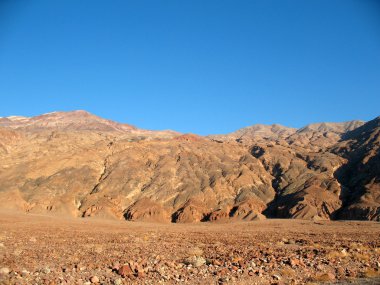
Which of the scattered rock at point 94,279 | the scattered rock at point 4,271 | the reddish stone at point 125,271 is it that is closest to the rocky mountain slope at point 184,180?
the scattered rock at point 4,271

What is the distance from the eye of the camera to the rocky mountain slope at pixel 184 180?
260 ft

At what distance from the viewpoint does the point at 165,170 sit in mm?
94750

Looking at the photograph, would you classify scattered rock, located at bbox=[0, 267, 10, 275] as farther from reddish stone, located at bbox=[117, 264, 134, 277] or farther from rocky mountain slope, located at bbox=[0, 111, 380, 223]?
rocky mountain slope, located at bbox=[0, 111, 380, 223]

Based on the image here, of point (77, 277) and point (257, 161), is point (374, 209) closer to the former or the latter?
point (257, 161)

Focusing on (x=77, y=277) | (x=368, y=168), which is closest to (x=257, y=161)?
(x=368, y=168)

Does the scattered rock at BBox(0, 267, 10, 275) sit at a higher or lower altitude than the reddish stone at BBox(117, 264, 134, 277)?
lower

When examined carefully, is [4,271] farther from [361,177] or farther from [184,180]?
[361,177]

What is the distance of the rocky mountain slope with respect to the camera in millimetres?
79250

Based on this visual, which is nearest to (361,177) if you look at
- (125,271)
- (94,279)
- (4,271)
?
(125,271)

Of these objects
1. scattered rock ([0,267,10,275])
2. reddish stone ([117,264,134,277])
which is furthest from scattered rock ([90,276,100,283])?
scattered rock ([0,267,10,275])

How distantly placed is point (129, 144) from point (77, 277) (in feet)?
318

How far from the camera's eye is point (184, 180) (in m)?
91.6

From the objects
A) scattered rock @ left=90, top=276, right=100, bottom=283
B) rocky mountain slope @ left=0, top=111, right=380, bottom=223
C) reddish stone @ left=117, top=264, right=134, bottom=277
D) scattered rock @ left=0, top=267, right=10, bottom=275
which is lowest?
scattered rock @ left=0, top=267, right=10, bottom=275

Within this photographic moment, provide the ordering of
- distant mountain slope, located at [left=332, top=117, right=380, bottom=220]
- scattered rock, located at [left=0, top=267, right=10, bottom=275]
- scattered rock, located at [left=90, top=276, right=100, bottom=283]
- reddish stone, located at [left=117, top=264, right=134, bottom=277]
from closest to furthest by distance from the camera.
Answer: scattered rock, located at [left=90, top=276, right=100, bottom=283] → reddish stone, located at [left=117, top=264, right=134, bottom=277] → scattered rock, located at [left=0, top=267, right=10, bottom=275] → distant mountain slope, located at [left=332, top=117, right=380, bottom=220]
